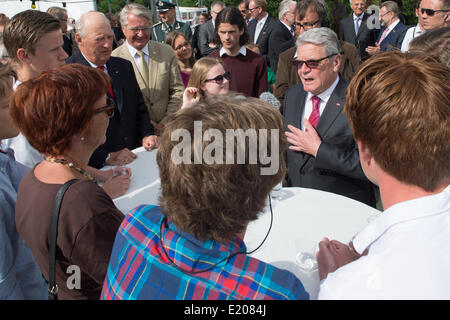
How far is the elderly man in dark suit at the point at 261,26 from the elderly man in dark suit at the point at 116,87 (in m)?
3.46

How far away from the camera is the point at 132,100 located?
3.51 meters

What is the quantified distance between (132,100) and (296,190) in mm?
2035

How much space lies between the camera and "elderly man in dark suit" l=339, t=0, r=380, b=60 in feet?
21.2

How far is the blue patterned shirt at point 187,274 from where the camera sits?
1003 mm

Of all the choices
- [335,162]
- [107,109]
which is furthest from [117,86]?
[335,162]

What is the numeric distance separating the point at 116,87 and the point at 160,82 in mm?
714

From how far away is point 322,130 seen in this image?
255 centimetres

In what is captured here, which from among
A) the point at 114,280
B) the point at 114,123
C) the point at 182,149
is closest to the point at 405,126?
the point at 182,149

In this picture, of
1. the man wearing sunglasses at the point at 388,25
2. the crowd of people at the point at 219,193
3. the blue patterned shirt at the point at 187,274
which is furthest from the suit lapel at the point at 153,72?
the man wearing sunglasses at the point at 388,25

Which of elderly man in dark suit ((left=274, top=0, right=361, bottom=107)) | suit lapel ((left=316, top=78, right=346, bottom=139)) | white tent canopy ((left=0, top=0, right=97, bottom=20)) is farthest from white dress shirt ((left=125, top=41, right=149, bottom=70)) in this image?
white tent canopy ((left=0, top=0, right=97, bottom=20))

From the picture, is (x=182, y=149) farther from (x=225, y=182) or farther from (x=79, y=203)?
(x=79, y=203)

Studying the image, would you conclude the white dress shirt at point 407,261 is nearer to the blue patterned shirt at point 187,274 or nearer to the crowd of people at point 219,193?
the crowd of people at point 219,193

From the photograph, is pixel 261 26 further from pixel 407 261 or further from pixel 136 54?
pixel 407 261

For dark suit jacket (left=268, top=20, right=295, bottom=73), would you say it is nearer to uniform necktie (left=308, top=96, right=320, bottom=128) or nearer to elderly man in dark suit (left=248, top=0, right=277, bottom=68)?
elderly man in dark suit (left=248, top=0, right=277, bottom=68)
